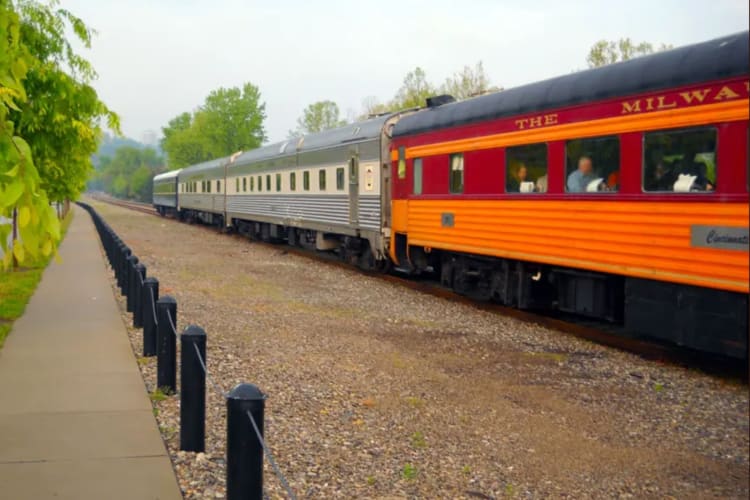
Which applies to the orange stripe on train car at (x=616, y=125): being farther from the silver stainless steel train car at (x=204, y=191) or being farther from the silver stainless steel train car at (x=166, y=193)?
the silver stainless steel train car at (x=166, y=193)

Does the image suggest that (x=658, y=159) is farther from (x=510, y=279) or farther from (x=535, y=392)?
(x=510, y=279)

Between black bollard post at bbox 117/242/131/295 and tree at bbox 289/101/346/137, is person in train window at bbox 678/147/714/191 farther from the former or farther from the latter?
tree at bbox 289/101/346/137

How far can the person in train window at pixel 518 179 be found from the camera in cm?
1108

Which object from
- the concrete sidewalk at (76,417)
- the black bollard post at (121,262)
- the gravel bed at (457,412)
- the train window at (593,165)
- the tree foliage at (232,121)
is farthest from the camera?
the tree foliage at (232,121)

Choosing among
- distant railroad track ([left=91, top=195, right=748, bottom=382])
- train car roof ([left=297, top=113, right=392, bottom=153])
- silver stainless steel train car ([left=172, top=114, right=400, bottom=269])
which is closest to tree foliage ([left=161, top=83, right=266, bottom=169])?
silver stainless steel train car ([left=172, top=114, right=400, bottom=269])

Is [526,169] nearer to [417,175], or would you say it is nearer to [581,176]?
[581,176]

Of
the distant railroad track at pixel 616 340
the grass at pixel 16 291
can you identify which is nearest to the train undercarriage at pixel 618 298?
the distant railroad track at pixel 616 340

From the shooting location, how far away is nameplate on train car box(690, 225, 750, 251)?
24.5 ft

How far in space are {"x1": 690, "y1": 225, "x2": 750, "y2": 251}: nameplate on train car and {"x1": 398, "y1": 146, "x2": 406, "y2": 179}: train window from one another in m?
7.80

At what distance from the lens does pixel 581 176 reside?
9945 millimetres

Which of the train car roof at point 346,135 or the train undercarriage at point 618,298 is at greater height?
the train car roof at point 346,135

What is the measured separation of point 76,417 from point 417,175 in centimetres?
918

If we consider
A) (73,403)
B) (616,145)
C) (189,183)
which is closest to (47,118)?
(73,403)

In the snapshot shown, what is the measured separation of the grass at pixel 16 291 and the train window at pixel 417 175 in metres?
6.05
